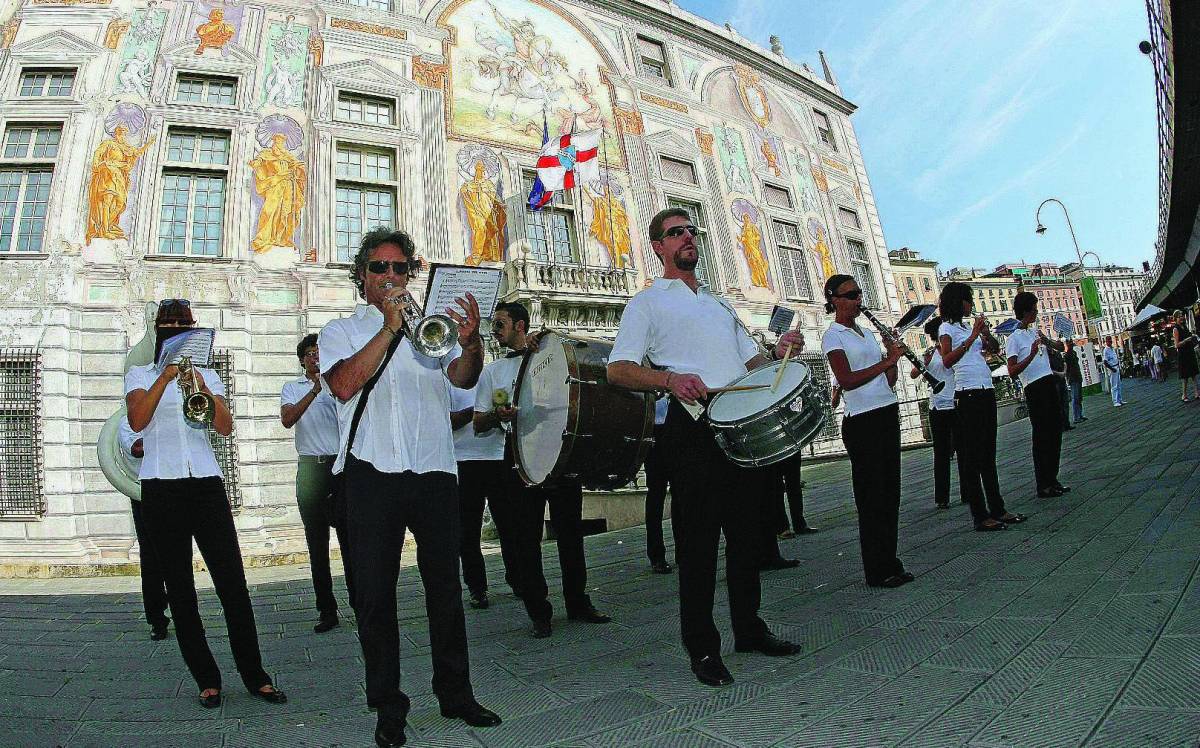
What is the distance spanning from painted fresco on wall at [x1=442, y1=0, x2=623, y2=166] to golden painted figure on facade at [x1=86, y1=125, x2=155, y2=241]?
6.46m

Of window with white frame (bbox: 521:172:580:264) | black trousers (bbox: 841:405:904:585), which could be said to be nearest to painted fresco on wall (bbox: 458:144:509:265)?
window with white frame (bbox: 521:172:580:264)

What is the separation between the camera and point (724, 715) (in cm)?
231

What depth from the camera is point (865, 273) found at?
2442 cm

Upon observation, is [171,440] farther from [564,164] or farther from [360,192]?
[564,164]

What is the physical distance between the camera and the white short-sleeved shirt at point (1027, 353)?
266 inches

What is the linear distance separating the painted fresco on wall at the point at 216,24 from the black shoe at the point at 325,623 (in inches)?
525

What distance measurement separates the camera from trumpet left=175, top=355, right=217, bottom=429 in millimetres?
3305

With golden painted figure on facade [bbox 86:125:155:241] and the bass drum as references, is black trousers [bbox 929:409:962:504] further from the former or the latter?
golden painted figure on facade [bbox 86:125:155:241]

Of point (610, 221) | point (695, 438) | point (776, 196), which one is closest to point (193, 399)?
point (695, 438)

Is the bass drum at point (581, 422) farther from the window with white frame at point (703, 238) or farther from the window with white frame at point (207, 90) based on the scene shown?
the window with white frame at point (703, 238)

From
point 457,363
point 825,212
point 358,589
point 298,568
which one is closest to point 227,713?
point 358,589

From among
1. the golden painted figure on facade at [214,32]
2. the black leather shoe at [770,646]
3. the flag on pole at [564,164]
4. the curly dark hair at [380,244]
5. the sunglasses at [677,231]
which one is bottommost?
the black leather shoe at [770,646]

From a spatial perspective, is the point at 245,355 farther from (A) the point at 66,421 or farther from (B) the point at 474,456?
(B) the point at 474,456

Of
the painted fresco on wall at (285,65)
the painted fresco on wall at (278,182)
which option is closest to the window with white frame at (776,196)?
the painted fresco on wall at (285,65)
